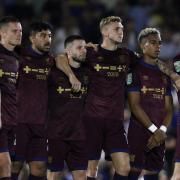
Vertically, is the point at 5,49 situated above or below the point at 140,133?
above

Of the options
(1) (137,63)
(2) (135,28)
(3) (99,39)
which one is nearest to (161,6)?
(2) (135,28)

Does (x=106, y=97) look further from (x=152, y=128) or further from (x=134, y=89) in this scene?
(x=152, y=128)

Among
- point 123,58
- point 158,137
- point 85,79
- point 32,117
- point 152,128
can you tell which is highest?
point 123,58

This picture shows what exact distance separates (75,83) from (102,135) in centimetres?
97

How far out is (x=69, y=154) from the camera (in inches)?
531

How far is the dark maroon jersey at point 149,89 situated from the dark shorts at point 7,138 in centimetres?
195

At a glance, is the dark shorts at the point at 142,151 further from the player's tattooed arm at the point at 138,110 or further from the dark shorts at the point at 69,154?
the dark shorts at the point at 69,154

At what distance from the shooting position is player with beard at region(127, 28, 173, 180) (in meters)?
13.7

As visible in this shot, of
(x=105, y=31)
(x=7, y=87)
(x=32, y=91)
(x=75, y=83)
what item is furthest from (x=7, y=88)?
(x=105, y=31)

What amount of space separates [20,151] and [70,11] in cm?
790

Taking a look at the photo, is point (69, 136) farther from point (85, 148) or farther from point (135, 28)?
point (135, 28)

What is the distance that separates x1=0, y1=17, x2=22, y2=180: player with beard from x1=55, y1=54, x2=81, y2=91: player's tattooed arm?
2.15ft

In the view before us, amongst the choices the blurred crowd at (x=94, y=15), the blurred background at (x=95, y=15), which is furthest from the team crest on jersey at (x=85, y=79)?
the blurred crowd at (x=94, y=15)

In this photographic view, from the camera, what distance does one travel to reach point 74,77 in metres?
13.2
